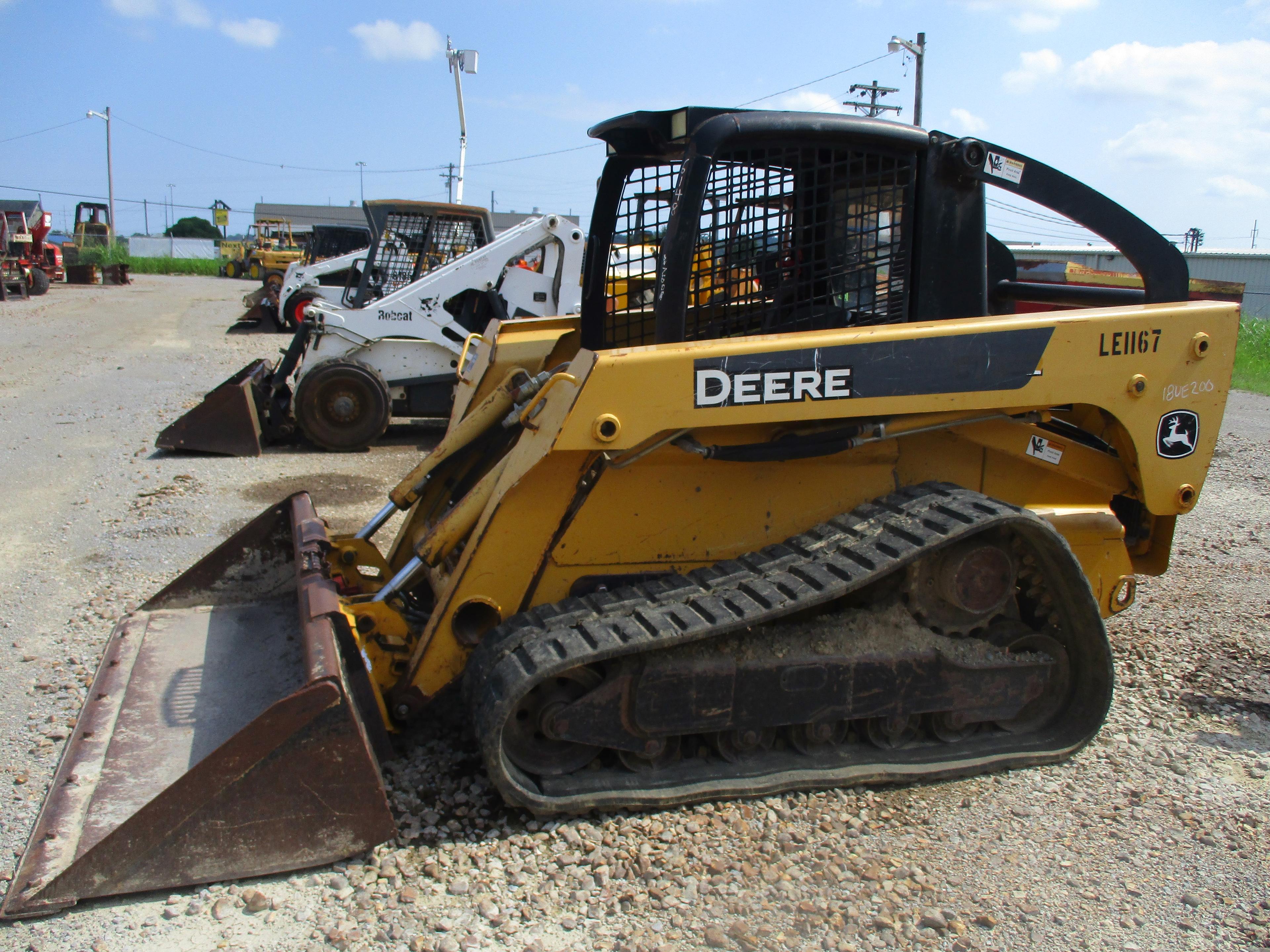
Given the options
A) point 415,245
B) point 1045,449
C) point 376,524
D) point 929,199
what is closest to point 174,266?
point 415,245

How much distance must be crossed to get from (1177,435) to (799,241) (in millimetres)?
1460

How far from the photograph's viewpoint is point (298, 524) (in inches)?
164

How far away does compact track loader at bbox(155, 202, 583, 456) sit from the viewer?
27.1 ft

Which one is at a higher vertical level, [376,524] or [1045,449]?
[1045,449]

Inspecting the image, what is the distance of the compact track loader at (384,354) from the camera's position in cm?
827

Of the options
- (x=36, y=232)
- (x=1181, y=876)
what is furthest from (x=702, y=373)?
(x=36, y=232)

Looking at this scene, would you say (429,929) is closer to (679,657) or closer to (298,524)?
(679,657)

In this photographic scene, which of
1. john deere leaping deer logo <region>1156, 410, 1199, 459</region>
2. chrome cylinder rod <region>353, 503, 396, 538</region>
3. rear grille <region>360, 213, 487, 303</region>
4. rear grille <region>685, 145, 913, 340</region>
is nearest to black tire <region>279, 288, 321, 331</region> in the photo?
rear grille <region>360, 213, 487, 303</region>

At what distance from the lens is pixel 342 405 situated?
28.3ft

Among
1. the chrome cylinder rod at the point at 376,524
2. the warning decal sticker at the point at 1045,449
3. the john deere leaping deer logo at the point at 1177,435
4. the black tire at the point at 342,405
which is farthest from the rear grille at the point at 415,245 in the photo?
the john deere leaping deer logo at the point at 1177,435

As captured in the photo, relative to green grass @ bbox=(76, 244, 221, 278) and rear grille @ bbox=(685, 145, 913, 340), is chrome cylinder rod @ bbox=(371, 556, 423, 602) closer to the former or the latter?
rear grille @ bbox=(685, 145, 913, 340)

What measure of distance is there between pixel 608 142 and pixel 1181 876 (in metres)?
3.10

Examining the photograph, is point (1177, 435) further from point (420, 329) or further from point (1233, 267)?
point (1233, 267)

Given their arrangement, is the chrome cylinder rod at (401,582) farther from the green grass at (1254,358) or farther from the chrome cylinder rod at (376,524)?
the green grass at (1254,358)
